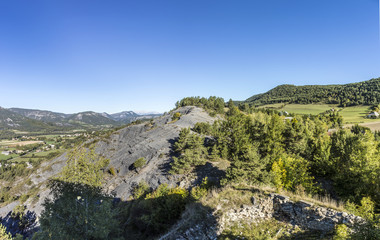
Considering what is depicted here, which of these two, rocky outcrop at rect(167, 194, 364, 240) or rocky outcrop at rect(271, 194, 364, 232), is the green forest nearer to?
rocky outcrop at rect(271, 194, 364, 232)

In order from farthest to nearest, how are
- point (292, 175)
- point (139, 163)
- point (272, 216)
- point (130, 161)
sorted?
point (130, 161)
point (139, 163)
point (292, 175)
point (272, 216)

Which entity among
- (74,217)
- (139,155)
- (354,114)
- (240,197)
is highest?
(354,114)

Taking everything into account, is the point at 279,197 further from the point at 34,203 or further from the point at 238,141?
the point at 34,203

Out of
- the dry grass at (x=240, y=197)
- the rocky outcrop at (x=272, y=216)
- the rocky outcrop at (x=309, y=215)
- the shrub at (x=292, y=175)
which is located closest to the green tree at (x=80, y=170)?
the rocky outcrop at (x=272, y=216)

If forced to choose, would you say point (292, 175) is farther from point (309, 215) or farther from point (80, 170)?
point (80, 170)

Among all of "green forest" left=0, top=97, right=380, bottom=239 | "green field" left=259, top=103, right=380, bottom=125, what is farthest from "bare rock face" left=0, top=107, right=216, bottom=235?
"green field" left=259, top=103, right=380, bottom=125

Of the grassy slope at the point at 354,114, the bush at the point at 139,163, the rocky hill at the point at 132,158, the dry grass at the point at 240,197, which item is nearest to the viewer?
the dry grass at the point at 240,197

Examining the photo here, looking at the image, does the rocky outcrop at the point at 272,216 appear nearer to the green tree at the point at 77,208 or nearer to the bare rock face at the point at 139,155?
Result: the green tree at the point at 77,208

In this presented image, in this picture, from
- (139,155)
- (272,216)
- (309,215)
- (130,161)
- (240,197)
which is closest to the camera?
(309,215)

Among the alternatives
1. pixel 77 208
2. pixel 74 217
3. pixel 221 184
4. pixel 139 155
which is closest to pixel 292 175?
pixel 221 184

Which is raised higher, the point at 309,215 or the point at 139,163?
the point at 309,215

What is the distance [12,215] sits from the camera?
146 feet

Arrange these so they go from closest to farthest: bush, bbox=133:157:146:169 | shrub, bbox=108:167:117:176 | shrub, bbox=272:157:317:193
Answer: shrub, bbox=272:157:317:193, bush, bbox=133:157:146:169, shrub, bbox=108:167:117:176

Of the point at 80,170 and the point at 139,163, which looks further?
the point at 139,163
